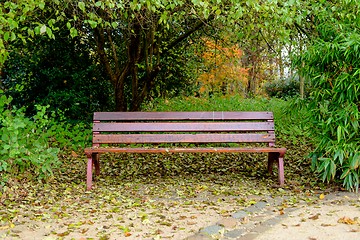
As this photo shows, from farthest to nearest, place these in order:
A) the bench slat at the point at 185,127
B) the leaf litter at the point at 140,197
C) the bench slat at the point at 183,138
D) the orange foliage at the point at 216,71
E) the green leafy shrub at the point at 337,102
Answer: the orange foliage at the point at 216,71, the bench slat at the point at 185,127, the bench slat at the point at 183,138, the green leafy shrub at the point at 337,102, the leaf litter at the point at 140,197

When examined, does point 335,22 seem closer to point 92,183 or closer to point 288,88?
point 92,183

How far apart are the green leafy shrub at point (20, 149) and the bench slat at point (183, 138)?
691 millimetres

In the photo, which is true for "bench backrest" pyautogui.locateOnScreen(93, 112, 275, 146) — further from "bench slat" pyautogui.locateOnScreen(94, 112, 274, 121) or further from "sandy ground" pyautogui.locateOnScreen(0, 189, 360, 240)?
"sandy ground" pyautogui.locateOnScreen(0, 189, 360, 240)

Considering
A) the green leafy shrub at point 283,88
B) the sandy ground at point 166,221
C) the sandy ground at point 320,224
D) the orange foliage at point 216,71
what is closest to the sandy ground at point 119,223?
the sandy ground at point 166,221

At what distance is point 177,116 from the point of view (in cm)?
518

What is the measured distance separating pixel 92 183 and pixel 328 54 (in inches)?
131

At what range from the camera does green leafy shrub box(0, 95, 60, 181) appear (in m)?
4.30

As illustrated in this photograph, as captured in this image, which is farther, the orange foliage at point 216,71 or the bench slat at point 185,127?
the orange foliage at point 216,71

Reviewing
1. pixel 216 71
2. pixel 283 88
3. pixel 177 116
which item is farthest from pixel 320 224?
pixel 283 88

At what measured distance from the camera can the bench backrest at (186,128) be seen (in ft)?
16.1

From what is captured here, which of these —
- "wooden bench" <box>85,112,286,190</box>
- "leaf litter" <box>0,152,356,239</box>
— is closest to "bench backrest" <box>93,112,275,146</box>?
"wooden bench" <box>85,112,286,190</box>

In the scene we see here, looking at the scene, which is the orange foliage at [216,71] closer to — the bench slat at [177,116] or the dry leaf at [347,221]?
the bench slat at [177,116]

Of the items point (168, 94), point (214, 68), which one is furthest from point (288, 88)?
point (168, 94)

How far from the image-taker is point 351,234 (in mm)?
3055
